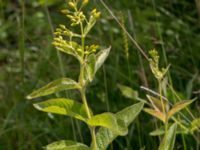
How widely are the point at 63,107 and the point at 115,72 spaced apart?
1.12 meters

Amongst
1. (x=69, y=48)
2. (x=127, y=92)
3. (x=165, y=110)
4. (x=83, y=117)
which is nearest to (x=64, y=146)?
(x=83, y=117)

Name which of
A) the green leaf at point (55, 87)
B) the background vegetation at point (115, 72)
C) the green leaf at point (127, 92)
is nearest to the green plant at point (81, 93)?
the green leaf at point (55, 87)

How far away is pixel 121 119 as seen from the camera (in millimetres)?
1081

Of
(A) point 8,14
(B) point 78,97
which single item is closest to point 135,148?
(B) point 78,97

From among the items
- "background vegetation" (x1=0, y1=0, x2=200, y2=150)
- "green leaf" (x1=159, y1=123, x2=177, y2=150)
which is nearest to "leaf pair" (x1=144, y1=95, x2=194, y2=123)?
"green leaf" (x1=159, y1=123, x2=177, y2=150)

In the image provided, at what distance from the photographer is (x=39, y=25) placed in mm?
2811

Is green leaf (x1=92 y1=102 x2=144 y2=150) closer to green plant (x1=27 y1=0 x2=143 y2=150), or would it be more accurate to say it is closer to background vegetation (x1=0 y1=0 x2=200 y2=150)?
green plant (x1=27 y1=0 x2=143 y2=150)

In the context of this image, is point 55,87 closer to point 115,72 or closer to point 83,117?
point 83,117

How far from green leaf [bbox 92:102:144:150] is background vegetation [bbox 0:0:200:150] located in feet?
1.50

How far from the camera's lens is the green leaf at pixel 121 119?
1094 mm

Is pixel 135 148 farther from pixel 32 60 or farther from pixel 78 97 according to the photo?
pixel 32 60

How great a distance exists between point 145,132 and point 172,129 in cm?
73

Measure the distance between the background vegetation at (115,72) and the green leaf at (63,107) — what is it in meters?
0.50

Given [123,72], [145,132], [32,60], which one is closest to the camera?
[145,132]
